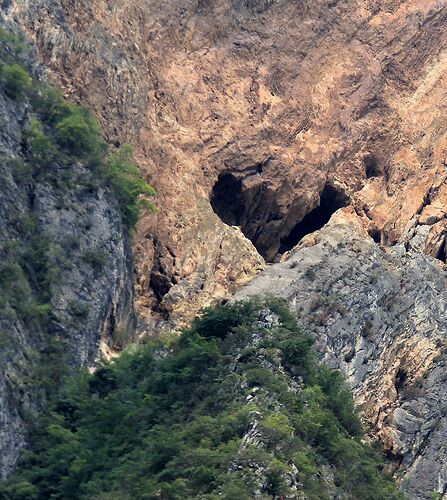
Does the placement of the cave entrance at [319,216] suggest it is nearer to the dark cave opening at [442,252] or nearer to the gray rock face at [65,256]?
the dark cave opening at [442,252]

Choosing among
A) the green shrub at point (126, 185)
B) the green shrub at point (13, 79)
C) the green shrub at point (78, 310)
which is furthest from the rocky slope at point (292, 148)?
the green shrub at point (78, 310)

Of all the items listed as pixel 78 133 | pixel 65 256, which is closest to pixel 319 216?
pixel 78 133

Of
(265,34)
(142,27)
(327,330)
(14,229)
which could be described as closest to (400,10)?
(265,34)

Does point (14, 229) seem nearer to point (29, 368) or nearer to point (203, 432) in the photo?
point (29, 368)

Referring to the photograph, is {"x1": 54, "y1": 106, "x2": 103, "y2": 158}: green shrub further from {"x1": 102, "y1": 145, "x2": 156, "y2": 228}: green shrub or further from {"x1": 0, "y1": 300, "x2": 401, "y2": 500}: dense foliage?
{"x1": 0, "y1": 300, "x2": 401, "y2": 500}: dense foliage

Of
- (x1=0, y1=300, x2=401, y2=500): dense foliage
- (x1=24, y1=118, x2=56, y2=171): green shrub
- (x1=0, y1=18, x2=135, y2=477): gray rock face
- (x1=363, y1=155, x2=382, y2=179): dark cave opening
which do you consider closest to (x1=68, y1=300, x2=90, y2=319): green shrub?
(x1=0, y1=18, x2=135, y2=477): gray rock face

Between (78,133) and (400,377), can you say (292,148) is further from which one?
(78,133)
